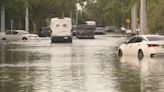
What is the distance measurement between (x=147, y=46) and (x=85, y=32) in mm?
49729

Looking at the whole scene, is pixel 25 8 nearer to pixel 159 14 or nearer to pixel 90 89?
pixel 159 14

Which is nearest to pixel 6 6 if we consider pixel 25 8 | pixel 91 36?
pixel 25 8

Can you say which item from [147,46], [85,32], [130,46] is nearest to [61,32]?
[85,32]

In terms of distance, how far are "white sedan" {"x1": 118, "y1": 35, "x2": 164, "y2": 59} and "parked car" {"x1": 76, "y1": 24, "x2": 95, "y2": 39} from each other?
1840 inches

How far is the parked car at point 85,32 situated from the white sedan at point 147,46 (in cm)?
4674

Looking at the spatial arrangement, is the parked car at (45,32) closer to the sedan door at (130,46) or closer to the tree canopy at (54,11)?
the tree canopy at (54,11)

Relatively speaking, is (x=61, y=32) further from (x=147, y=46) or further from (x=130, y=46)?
(x=147, y=46)

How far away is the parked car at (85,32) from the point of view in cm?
8169

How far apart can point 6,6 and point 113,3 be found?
5313cm

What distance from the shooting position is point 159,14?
62500 mm

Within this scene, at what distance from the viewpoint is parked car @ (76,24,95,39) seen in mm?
81688

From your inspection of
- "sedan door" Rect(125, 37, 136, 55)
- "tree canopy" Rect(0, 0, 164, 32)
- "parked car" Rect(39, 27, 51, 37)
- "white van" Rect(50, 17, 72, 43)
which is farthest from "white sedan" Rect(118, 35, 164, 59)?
"parked car" Rect(39, 27, 51, 37)

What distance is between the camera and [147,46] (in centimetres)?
3291

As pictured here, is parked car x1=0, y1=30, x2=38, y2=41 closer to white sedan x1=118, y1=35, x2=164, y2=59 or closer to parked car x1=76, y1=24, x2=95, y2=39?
parked car x1=76, y1=24, x2=95, y2=39
